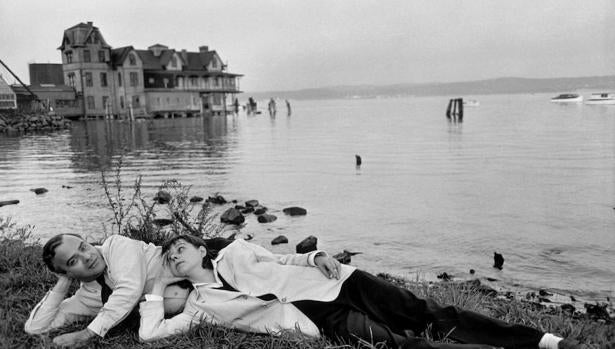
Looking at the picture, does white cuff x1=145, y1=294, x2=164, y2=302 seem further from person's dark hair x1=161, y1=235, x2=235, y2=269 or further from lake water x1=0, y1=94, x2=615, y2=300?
lake water x1=0, y1=94, x2=615, y2=300

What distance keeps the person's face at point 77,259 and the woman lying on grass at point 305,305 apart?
1.65ft

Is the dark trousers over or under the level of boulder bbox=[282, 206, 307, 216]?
over

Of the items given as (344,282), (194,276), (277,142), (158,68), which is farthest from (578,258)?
(158,68)

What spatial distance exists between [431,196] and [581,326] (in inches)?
426

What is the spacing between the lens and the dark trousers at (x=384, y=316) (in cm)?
380

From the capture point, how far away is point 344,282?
396 cm

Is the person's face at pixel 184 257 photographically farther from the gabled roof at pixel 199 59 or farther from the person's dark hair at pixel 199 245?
the gabled roof at pixel 199 59

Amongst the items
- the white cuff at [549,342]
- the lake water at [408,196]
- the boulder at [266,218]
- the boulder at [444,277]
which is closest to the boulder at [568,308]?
the lake water at [408,196]

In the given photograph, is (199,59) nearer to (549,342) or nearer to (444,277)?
(444,277)

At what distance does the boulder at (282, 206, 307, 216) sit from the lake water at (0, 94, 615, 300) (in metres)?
0.18

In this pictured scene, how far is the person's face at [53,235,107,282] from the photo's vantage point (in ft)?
13.2

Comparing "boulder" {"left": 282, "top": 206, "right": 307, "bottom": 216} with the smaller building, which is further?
the smaller building

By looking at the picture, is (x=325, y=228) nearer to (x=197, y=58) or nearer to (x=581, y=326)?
(x=581, y=326)

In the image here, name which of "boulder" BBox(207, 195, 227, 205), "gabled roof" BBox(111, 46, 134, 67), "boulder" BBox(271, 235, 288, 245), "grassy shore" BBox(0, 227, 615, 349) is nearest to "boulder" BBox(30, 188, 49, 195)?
"boulder" BBox(207, 195, 227, 205)
